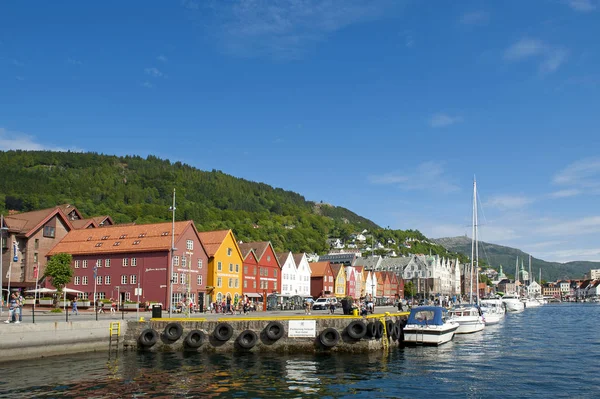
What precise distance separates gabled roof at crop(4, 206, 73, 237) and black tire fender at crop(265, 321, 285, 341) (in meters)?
50.4

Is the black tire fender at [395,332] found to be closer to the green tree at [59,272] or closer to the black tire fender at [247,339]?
the black tire fender at [247,339]

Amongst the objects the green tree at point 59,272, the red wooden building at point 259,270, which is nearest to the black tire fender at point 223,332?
the green tree at point 59,272

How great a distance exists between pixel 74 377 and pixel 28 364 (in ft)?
17.9

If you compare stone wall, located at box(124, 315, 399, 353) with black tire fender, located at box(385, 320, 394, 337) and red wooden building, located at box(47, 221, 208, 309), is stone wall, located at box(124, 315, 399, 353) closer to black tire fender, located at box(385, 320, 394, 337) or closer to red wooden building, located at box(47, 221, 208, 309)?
black tire fender, located at box(385, 320, 394, 337)

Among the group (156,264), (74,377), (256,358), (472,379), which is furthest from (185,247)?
(472,379)

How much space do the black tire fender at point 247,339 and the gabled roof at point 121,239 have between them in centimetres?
3470

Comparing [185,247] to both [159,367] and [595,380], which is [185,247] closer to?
[159,367]

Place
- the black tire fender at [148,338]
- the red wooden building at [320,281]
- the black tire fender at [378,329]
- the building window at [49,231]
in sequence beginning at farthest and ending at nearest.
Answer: the red wooden building at [320,281] < the building window at [49,231] < the black tire fender at [148,338] < the black tire fender at [378,329]

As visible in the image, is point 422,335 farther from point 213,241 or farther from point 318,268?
point 318,268

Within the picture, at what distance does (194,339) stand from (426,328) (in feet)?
58.4

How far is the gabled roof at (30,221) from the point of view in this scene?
76.2m

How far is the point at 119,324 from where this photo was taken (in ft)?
134

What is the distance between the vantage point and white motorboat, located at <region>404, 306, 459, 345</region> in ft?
142

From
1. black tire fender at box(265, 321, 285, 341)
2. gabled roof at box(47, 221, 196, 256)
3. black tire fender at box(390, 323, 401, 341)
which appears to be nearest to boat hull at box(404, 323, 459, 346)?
black tire fender at box(390, 323, 401, 341)
